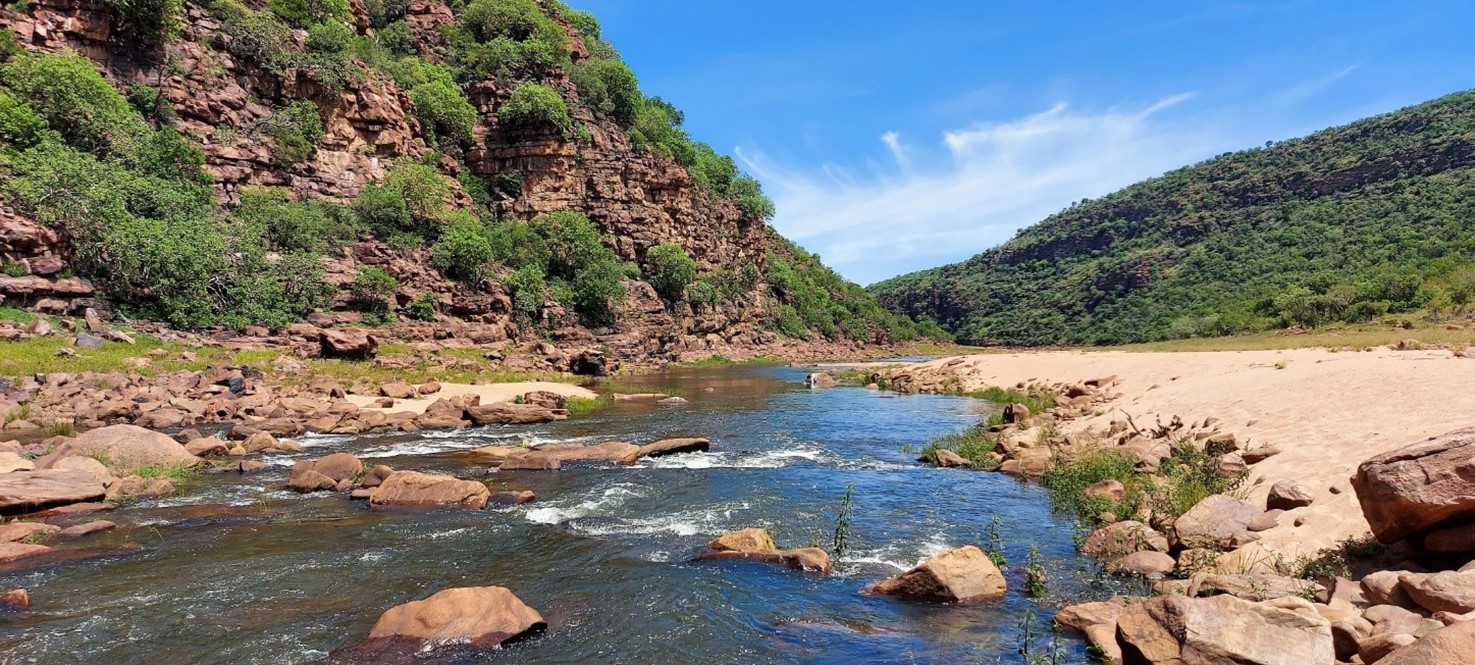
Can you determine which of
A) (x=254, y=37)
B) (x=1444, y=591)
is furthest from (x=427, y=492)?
(x=254, y=37)

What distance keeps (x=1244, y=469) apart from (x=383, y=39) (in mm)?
86178

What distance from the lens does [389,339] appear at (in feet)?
147

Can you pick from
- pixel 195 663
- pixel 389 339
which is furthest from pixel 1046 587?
pixel 389 339

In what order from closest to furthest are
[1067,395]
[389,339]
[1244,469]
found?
[1244,469]
[1067,395]
[389,339]

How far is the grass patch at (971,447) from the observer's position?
1844 cm

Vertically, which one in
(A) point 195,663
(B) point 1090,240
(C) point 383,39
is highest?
(C) point 383,39

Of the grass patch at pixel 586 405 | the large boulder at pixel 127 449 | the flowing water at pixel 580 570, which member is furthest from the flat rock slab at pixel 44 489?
the grass patch at pixel 586 405

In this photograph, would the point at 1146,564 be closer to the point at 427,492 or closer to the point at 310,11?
the point at 427,492

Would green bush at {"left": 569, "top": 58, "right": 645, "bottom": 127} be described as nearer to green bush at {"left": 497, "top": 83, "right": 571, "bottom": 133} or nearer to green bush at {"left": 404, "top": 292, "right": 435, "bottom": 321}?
green bush at {"left": 497, "top": 83, "right": 571, "bottom": 133}

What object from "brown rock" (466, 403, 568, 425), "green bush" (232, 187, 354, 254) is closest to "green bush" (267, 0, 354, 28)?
"green bush" (232, 187, 354, 254)

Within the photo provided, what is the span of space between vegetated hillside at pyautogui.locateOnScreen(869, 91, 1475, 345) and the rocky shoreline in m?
55.3

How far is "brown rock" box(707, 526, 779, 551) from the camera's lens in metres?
11.0

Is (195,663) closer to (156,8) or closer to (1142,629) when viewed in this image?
(1142,629)

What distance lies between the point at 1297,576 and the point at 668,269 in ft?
237
